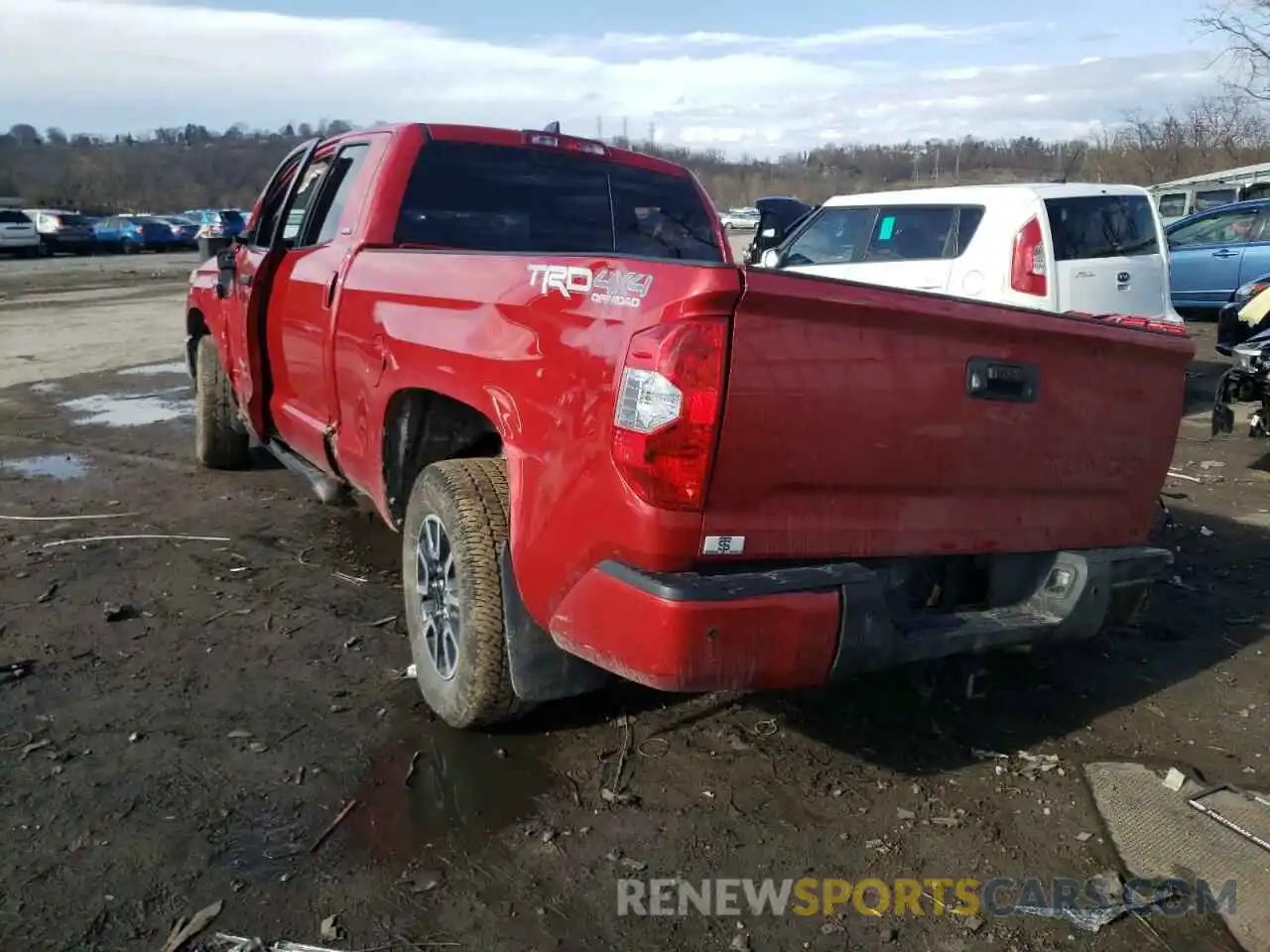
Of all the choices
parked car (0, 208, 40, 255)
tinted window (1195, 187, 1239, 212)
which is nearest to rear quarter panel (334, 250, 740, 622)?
tinted window (1195, 187, 1239, 212)

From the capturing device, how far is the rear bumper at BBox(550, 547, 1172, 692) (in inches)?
97.4

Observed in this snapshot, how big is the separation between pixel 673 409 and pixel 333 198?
9.68 feet

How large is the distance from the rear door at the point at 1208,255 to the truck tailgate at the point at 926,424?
40.3 ft

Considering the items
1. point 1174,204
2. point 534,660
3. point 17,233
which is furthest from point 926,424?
point 17,233

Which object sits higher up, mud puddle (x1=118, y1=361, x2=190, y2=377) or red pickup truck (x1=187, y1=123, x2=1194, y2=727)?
red pickup truck (x1=187, y1=123, x2=1194, y2=727)

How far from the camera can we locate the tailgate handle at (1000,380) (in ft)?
9.30

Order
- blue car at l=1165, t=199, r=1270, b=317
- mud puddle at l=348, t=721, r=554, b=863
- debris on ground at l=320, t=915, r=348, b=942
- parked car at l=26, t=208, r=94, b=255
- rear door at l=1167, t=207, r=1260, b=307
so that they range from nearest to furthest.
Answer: debris on ground at l=320, t=915, r=348, b=942 → mud puddle at l=348, t=721, r=554, b=863 → blue car at l=1165, t=199, r=1270, b=317 → rear door at l=1167, t=207, r=1260, b=307 → parked car at l=26, t=208, r=94, b=255

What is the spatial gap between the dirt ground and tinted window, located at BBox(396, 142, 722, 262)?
1.66m

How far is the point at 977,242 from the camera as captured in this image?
8.38 meters

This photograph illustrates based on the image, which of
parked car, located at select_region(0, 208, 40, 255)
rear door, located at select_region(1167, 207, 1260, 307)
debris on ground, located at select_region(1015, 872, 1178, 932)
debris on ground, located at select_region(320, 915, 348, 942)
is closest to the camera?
debris on ground, located at select_region(320, 915, 348, 942)

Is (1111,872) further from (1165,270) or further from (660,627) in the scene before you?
(1165,270)

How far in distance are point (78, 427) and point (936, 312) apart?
307 inches

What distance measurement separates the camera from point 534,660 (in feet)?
10.1

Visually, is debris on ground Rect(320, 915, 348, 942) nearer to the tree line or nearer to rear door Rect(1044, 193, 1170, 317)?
rear door Rect(1044, 193, 1170, 317)
